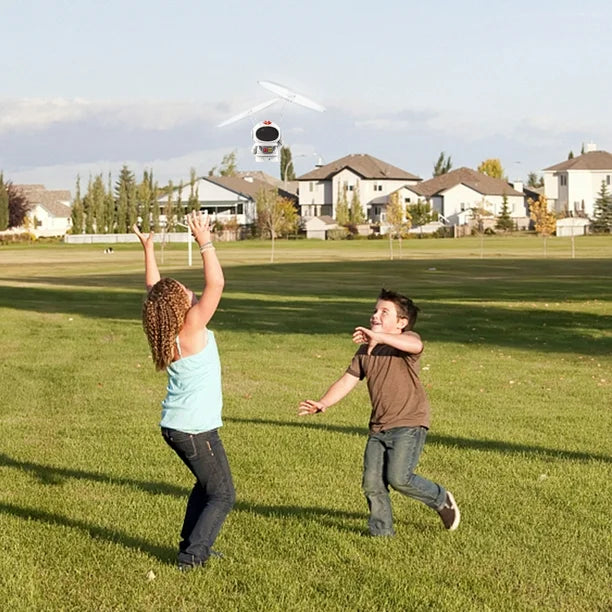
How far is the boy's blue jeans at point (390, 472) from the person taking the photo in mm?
7449

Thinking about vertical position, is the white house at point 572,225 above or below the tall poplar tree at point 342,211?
below

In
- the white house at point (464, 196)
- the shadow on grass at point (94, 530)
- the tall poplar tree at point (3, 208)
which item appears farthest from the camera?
the white house at point (464, 196)

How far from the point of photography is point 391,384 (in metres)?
7.47

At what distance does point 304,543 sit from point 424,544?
0.77 meters

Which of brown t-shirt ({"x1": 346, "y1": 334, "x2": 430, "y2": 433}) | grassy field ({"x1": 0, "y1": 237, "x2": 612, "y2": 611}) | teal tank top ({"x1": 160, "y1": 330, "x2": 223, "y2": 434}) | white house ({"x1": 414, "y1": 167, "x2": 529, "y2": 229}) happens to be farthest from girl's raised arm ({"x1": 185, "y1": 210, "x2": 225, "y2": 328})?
white house ({"x1": 414, "y1": 167, "x2": 529, "y2": 229})

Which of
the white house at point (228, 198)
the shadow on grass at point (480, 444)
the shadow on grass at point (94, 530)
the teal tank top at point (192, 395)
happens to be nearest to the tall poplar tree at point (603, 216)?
the white house at point (228, 198)

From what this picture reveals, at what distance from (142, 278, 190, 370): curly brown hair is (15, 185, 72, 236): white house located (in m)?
157

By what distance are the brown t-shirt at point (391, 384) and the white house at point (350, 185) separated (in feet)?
474

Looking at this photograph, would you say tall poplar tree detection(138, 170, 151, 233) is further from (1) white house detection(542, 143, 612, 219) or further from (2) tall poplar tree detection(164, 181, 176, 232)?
(1) white house detection(542, 143, 612, 219)

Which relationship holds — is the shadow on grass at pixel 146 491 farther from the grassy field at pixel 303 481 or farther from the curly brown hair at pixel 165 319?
the curly brown hair at pixel 165 319

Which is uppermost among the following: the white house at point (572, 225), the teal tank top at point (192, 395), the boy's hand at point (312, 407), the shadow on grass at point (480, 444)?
the teal tank top at point (192, 395)

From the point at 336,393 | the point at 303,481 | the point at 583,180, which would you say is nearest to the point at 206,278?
the point at 336,393

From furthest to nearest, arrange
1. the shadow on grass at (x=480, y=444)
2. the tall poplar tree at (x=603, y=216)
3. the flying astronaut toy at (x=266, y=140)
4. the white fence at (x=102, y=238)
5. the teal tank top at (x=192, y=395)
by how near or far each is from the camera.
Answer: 1. the tall poplar tree at (x=603, y=216)
2. the white fence at (x=102, y=238)
3. the flying astronaut toy at (x=266, y=140)
4. the shadow on grass at (x=480, y=444)
5. the teal tank top at (x=192, y=395)

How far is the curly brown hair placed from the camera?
21.5ft
